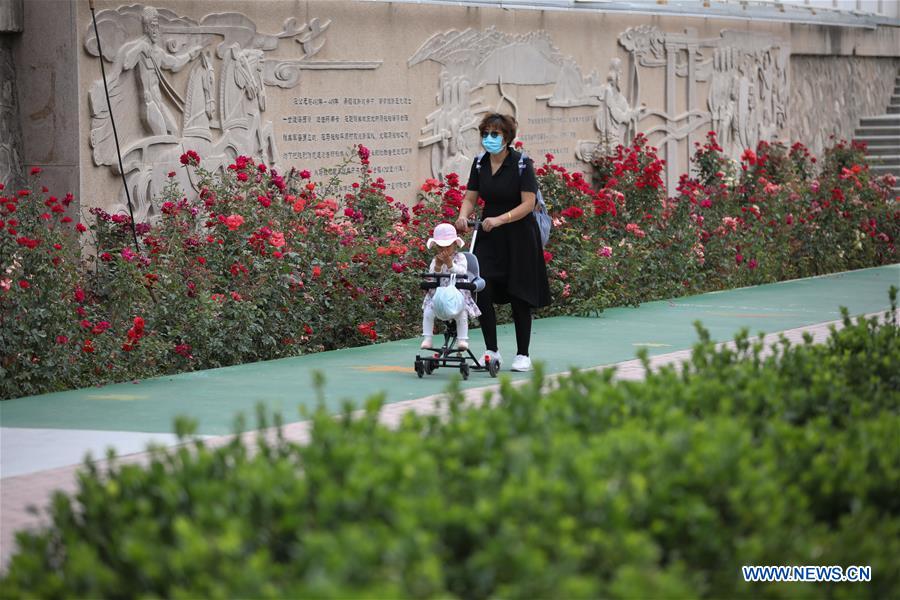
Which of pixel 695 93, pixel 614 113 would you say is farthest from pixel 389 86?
pixel 695 93

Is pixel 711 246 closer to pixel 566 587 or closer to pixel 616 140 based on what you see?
pixel 616 140

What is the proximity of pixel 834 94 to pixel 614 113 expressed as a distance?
8246mm

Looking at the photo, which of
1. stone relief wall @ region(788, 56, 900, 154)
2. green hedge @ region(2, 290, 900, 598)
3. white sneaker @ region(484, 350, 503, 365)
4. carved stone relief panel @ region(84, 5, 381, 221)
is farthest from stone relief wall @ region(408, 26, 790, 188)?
green hedge @ region(2, 290, 900, 598)

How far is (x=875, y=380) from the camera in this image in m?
6.04

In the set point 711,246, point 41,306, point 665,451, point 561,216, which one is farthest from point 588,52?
point 665,451

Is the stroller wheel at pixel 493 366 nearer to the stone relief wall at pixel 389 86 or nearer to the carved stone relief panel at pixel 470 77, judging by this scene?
the stone relief wall at pixel 389 86

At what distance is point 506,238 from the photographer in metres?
9.80

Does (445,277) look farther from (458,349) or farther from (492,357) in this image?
(492,357)

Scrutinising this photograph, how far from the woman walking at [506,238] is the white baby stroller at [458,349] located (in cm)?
12

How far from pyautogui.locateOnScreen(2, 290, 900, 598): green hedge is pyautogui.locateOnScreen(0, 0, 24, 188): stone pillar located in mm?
6951

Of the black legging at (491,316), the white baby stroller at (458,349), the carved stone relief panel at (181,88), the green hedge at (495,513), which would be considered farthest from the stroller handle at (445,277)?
the green hedge at (495,513)

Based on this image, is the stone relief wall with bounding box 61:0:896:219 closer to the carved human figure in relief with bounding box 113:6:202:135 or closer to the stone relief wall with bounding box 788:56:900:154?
the carved human figure in relief with bounding box 113:6:202:135

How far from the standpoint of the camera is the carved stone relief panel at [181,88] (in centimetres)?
1123

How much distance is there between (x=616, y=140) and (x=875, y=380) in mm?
11693
